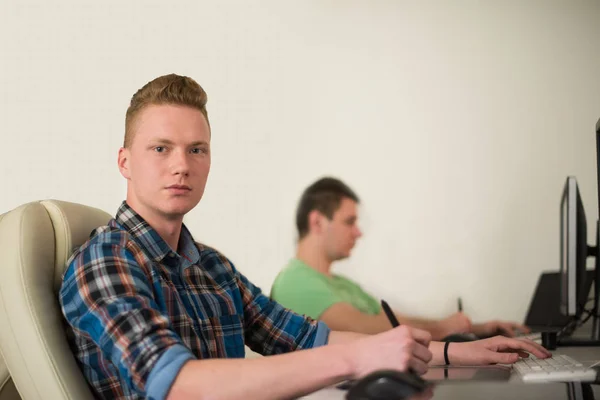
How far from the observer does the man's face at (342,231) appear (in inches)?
125

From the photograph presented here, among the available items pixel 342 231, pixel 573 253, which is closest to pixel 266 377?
pixel 573 253

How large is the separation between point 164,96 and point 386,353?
0.68 metres

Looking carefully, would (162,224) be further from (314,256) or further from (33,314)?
(314,256)

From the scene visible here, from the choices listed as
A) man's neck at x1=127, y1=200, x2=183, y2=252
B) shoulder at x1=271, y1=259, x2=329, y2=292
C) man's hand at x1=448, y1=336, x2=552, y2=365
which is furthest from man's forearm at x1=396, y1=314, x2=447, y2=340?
man's neck at x1=127, y1=200, x2=183, y2=252

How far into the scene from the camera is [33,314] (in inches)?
39.4

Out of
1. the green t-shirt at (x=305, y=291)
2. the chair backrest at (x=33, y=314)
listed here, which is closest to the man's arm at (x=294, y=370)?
the chair backrest at (x=33, y=314)

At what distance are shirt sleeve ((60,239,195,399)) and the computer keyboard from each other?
0.53 m

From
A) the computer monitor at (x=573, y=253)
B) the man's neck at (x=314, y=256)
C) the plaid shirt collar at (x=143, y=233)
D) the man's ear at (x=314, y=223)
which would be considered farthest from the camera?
the man's ear at (x=314, y=223)

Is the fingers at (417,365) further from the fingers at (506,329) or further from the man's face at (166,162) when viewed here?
the fingers at (506,329)

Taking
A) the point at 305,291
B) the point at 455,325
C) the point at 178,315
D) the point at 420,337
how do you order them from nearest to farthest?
the point at 420,337, the point at 178,315, the point at 305,291, the point at 455,325

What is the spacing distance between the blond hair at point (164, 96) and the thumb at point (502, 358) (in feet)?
2.36

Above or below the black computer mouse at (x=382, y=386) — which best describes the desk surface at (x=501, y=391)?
below

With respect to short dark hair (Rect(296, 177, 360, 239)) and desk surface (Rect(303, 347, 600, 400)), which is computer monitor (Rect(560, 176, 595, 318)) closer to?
desk surface (Rect(303, 347, 600, 400))

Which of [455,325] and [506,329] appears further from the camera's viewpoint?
[455,325]
